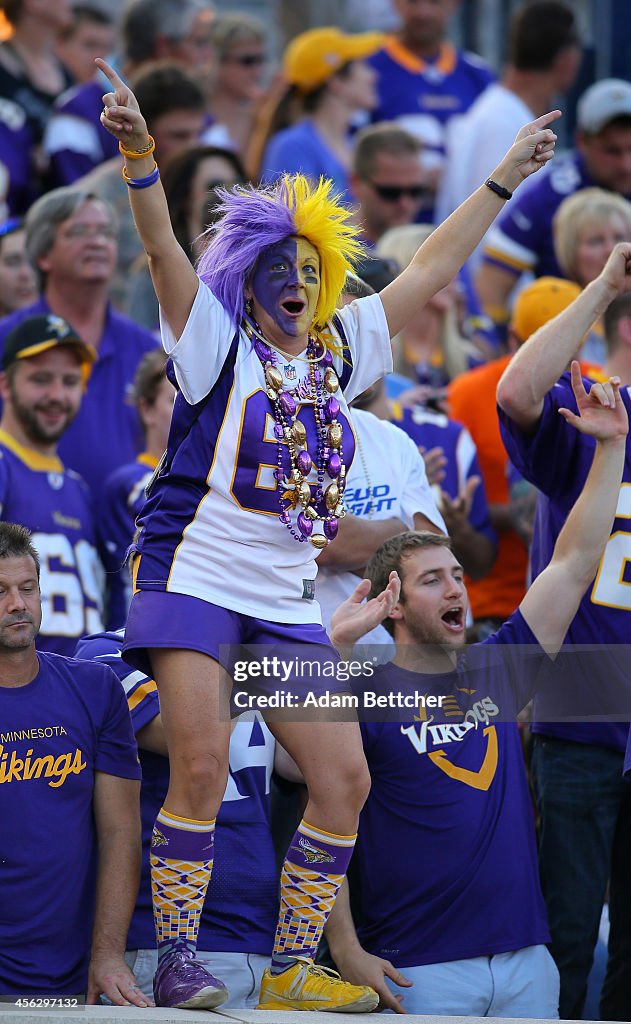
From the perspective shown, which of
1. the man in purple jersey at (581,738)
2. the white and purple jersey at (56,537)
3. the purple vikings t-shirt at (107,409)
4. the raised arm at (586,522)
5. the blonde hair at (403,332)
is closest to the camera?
the raised arm at (586,522)

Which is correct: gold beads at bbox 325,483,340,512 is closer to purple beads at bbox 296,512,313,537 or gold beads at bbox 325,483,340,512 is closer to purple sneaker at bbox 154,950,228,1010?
purple beads at bbox 296,512,313,537

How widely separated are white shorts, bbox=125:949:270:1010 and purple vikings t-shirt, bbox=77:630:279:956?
0.02 metres

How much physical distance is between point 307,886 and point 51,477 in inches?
85.3

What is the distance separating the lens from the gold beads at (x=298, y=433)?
3846 mm

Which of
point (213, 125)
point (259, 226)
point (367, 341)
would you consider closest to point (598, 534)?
point (367, 341)

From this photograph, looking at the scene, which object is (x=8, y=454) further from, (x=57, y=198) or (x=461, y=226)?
(x=461, y=226)

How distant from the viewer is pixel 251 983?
4.21m

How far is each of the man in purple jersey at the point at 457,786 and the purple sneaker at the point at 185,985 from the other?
25.2 inches

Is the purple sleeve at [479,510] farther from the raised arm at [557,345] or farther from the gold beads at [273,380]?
the gold beads at [273,380]

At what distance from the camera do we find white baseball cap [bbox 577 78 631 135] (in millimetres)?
7645

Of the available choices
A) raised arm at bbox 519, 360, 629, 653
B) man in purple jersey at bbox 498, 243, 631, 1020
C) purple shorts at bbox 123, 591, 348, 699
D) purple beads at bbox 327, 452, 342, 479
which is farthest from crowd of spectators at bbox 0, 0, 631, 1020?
purple beads at bbox 327, 452, 342, 479

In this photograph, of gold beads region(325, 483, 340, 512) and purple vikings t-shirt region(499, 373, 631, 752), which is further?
purple vikings t-shirt region(499, 373, 631, 752)

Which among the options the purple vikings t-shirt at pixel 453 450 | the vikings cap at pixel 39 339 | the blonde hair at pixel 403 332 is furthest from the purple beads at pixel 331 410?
the blonde hair at pixel 403 332

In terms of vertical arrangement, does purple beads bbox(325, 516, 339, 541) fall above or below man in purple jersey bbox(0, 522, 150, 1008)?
above
